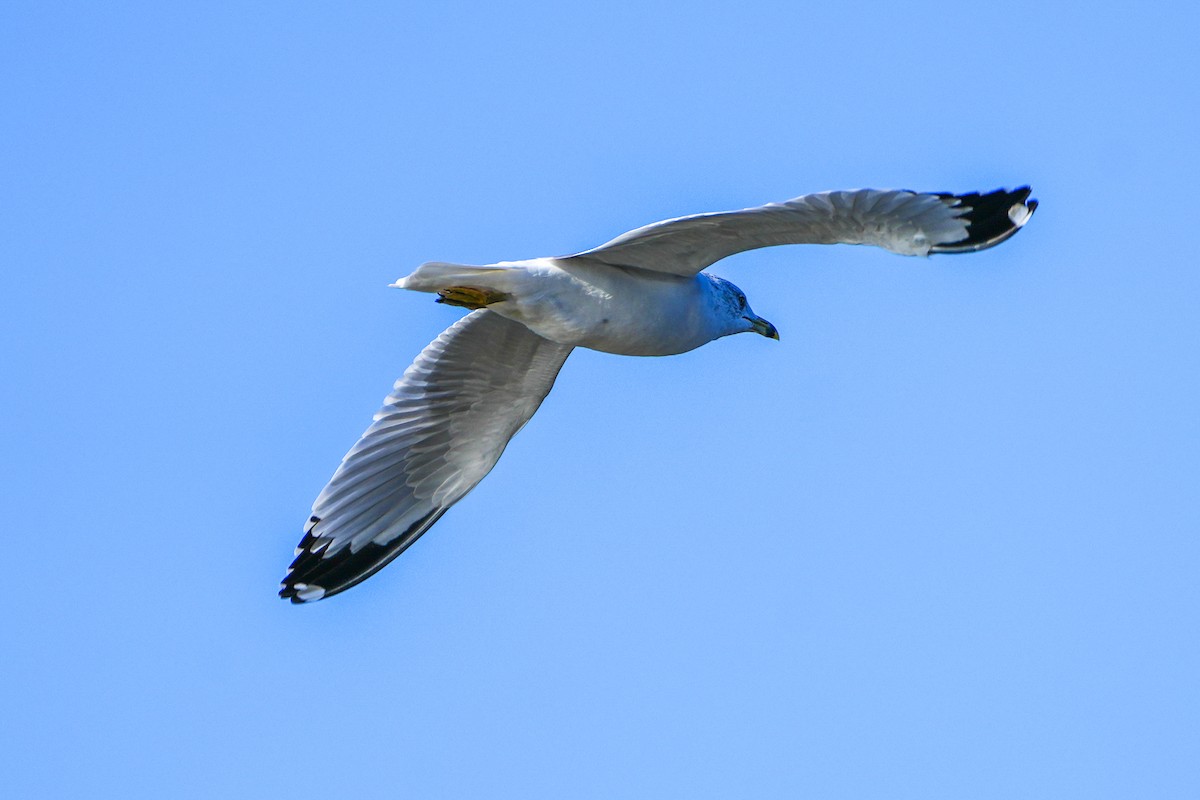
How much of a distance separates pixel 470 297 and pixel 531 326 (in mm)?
364

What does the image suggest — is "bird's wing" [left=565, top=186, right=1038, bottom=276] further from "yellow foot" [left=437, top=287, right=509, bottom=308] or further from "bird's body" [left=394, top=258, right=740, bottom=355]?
"yellow foot" [left=437, top=287, right=509, bottom=308]

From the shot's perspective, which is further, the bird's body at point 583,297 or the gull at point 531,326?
the bird's body at point 583,297

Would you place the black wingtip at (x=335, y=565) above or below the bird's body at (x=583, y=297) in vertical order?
below

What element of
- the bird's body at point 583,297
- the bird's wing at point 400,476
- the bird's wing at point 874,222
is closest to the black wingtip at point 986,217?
the bird's wing at point 874,222

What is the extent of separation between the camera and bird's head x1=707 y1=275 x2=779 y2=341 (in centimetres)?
888

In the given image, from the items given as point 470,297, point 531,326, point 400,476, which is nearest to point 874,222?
point 531,326

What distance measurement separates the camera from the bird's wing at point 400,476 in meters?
9.59

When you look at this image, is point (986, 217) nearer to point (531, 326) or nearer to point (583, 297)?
point (583, 297)

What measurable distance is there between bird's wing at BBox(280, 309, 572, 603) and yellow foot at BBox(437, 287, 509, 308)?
4.17ft

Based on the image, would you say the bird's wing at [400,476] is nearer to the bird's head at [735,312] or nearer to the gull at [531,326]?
the gull at [531,326]

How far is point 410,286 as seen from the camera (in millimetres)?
8094

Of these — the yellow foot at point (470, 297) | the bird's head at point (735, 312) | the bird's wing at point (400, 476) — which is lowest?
the bird's wing at point (400, 476)

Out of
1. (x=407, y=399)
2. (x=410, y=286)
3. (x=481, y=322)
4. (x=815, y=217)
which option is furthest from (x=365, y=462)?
(x=815, y=217)

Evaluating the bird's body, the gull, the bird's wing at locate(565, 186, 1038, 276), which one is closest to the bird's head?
the gull
